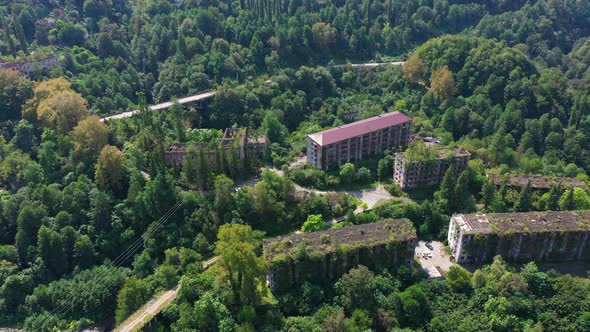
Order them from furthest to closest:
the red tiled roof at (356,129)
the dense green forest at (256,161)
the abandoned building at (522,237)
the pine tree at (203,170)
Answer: the red tiled roof at (356,129)
the pine tree at (203,170)
the abandoned building at (522,237)
the dense green forest at (256,161)

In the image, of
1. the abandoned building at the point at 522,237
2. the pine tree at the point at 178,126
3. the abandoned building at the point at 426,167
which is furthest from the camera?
the pine tree at the point at 178,126

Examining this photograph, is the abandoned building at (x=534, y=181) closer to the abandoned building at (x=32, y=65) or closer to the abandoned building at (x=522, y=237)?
the abandoned building at (x=522, y=237)

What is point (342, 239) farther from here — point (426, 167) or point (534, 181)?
point (534, 181)

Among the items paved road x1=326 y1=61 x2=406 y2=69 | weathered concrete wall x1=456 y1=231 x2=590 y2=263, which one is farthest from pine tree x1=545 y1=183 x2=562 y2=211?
paved road x1=326 y1=61 x2=406 y2=69

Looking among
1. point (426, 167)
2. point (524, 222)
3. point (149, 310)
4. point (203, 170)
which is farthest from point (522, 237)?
point (149, 310)

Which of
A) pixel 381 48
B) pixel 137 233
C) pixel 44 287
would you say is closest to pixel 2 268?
pixel 44 287

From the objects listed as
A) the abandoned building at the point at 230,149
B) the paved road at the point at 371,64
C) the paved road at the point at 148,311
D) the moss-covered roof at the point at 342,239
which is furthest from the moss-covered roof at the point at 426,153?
the paved road at the point at 371,64

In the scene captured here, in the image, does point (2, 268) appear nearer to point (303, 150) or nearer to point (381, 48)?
point (303, 150)
